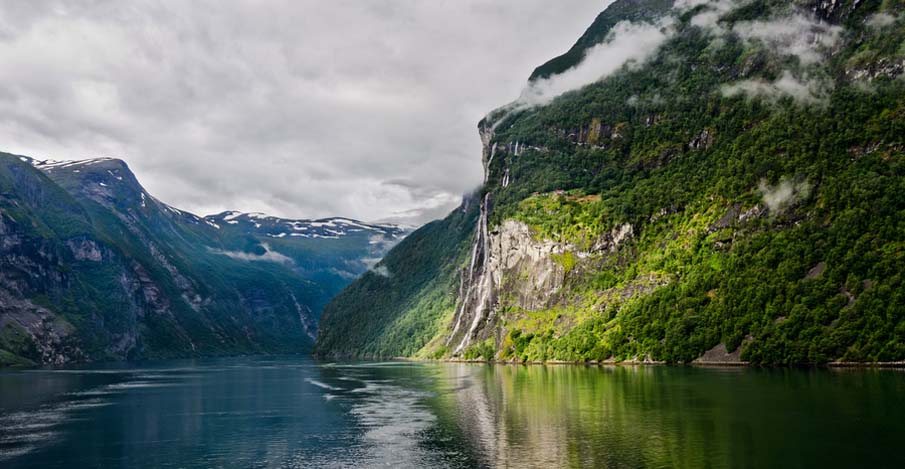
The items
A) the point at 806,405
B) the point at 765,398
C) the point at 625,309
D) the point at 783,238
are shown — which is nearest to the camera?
the point at 806,405

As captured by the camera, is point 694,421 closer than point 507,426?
Yes

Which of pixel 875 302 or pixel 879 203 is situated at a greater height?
pixel 879 203

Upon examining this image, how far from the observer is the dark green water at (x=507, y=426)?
191ft

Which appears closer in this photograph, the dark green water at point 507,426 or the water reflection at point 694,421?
the water reflection at point 694,421

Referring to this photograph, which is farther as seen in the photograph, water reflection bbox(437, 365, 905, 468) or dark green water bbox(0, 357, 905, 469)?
dark green water bbox(0, 357, 905, 469)

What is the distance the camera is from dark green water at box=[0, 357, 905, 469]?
191ft

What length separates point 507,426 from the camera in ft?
252

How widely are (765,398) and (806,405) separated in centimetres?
850

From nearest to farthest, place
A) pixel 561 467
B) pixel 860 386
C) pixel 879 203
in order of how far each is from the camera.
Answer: pixel 561 467
pixel 860 386
pixel 879 203

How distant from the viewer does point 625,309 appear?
19438cm

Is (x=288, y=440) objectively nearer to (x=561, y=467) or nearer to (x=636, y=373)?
(x=561, y=467)

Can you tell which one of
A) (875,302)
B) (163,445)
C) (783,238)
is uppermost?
(783,238)

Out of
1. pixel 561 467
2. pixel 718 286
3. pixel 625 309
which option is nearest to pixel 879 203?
pixel 718 286

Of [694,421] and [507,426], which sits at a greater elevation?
[694,421]
